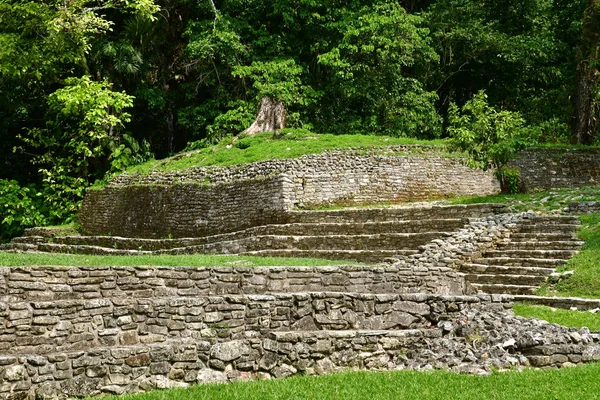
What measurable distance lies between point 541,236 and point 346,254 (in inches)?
152

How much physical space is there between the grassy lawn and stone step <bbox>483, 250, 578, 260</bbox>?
7234 mm

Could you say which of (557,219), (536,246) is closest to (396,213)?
(557,219)

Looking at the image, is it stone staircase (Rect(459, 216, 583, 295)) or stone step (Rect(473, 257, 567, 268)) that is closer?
stone staircase (Rect(459, 216, 583, 295))

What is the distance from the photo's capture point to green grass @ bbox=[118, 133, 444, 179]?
1967 cm

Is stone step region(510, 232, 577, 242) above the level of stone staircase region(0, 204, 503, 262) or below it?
above

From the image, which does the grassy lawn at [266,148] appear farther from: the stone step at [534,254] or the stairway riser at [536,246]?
the stone step at [534,254]

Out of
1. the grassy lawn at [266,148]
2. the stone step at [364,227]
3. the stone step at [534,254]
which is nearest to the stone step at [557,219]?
the stone step at [534,254]

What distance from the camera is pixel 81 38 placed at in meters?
20.6

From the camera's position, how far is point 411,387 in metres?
6.28

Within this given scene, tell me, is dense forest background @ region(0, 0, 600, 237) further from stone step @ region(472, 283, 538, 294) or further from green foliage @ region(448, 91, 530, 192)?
stone step @ region(472, 283, 538, 294)

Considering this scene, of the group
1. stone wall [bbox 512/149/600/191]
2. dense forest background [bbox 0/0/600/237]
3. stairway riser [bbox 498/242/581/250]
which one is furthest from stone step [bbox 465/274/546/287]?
dense forest background [bbox 0/0/600/237]


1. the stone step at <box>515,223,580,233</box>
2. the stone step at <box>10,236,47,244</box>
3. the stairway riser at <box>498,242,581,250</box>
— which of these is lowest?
the stone step at <box>10,236,47,244</box>

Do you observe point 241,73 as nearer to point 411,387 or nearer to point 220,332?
point 220,332

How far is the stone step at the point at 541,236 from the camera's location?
43.5 ft
